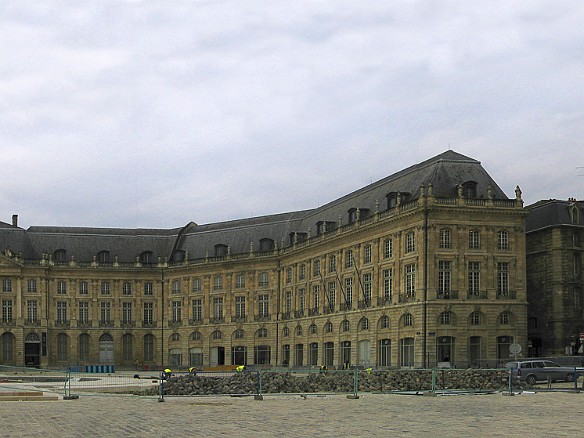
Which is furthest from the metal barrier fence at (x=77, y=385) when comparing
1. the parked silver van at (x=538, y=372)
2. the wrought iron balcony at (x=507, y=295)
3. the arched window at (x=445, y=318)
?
the wrought iron balcony at (x=507, y=295)

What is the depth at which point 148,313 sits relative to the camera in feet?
348

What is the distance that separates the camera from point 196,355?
333 ft

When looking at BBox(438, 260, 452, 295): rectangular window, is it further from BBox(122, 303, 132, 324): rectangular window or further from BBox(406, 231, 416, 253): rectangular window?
BBox(122, 303, 132, 324): rectangular window

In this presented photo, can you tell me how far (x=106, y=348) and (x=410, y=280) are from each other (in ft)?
156

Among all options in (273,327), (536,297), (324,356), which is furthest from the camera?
(273,327)

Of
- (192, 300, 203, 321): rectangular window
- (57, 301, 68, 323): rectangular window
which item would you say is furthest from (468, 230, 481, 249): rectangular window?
(57, 301, 68, 323): rectangular window

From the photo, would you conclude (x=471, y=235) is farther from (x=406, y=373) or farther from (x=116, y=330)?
(x=116, y=330)

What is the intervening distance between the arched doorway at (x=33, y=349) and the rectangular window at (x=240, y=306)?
74.0 ft

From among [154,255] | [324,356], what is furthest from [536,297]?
[154,255]

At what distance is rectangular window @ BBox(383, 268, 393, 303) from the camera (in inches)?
2815

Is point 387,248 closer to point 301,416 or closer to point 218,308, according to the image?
point 218,308

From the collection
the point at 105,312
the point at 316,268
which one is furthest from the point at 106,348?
the point at 316,268

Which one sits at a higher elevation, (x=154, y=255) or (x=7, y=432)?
(x=154, y=255)

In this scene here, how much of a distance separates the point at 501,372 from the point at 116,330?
69.2 m
